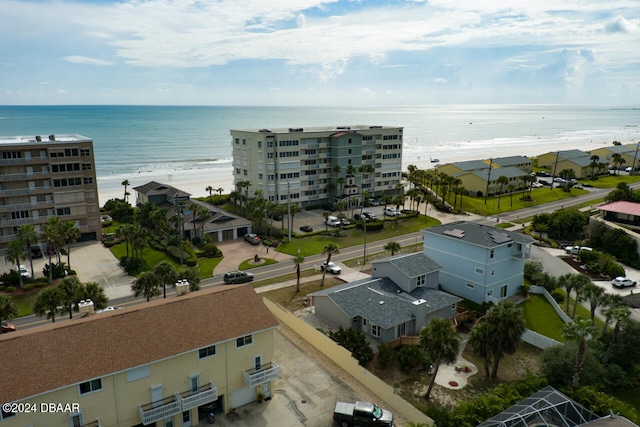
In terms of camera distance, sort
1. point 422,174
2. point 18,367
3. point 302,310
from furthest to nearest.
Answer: point 422,174
point 302,310
point 18,367

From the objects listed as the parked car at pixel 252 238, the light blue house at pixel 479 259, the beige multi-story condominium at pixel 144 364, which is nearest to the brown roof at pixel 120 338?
the beige multi-story condominium at pixel 144 364

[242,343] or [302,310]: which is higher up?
[242,343]

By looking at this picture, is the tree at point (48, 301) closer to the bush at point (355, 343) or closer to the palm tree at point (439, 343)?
the bush at point (355, 343)

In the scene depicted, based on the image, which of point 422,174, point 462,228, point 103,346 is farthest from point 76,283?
point 422,174

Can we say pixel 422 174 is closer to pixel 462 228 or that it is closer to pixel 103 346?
pixel 462 228

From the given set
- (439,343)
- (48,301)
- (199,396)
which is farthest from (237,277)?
(439,343)

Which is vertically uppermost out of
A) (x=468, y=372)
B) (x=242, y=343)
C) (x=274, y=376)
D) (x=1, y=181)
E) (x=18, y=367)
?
(x=1, y=181)
